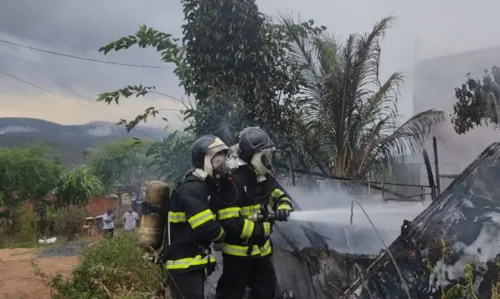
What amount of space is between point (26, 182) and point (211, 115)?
13831mm

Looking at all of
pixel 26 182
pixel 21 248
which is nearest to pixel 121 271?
pixel 21 248

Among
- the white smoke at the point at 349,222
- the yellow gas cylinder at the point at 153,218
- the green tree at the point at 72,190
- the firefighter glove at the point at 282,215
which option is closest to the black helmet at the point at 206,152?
the yellow gas cylinder at the point at 153,218

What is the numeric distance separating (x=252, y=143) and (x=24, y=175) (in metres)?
16.9

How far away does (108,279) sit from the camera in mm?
4672

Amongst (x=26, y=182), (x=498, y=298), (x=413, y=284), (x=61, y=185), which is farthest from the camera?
(x=61, y=185)

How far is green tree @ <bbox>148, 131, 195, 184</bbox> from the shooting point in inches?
293

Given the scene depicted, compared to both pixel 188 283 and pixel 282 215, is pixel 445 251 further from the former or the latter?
pixel 188 283

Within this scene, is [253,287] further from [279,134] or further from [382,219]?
[279,134]

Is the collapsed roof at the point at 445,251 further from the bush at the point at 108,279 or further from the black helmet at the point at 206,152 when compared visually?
the bush at the point at 108,279

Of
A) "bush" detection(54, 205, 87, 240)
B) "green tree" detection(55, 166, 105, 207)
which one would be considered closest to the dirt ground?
"bush" detection(54, 205, 87, 240)

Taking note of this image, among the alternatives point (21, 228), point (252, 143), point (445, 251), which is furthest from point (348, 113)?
point (21, 228)

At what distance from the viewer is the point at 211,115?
7.36 meters

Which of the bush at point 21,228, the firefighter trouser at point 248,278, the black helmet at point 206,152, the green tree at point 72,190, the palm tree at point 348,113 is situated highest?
the palm tree at point 348,113

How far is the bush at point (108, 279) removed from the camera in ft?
14.9
